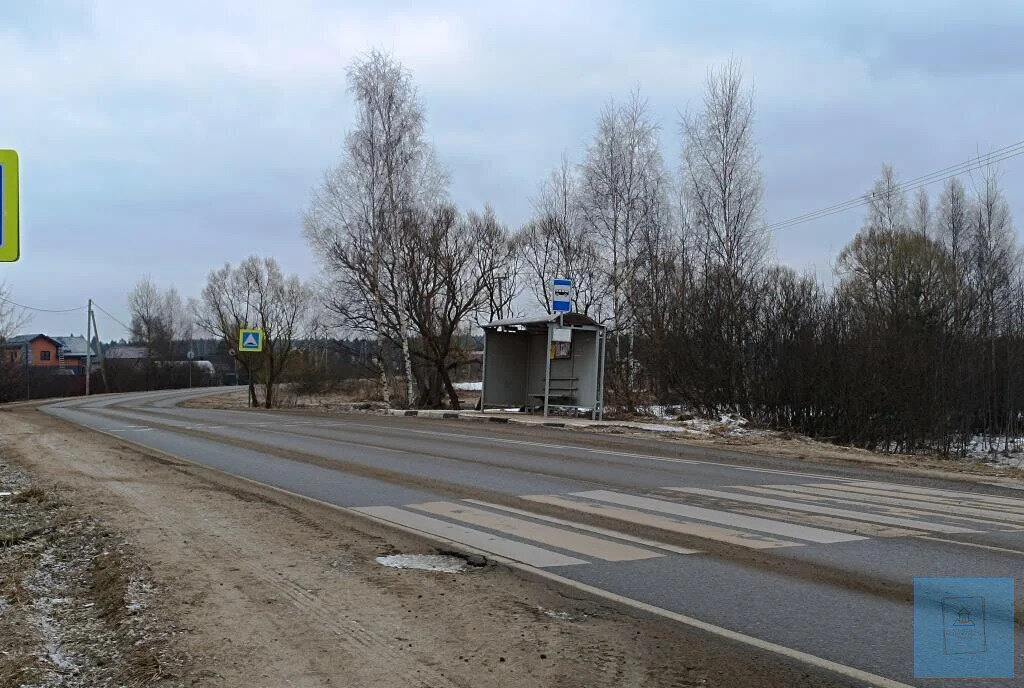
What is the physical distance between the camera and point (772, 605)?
5562 millimetres

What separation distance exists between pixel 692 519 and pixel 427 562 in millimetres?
3138

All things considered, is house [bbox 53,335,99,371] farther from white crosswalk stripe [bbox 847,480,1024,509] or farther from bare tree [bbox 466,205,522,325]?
white crosswalk stripe [bbox 847,480,1024,509]

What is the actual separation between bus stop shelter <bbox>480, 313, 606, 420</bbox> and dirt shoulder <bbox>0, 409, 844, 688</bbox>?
17012mm

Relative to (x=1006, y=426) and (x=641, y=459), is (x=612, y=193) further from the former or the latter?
(x=641, y=459)

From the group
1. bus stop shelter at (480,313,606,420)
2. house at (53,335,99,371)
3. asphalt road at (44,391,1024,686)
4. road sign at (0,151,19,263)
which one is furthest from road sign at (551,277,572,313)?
house at (53,335,99,371)

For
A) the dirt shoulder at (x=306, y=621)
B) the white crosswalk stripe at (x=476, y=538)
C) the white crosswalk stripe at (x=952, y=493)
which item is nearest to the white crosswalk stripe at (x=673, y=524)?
the white crosswalk stripe at (x=476, y=538)

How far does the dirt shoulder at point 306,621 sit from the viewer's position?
4340mm

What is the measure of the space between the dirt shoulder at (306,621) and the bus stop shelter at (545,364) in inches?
670

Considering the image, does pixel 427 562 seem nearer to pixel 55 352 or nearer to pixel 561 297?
pixel 561 297

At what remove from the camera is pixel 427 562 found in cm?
687

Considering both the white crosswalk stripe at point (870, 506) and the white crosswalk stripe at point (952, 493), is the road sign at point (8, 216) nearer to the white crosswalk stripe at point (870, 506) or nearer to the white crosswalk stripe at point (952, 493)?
the white crosswalk stripe at point (870, 506)

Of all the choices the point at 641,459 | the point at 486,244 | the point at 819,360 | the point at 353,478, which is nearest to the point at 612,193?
the point at 486,244

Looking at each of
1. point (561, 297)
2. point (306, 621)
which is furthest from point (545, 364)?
point (306, 621)

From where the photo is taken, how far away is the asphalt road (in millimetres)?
5297
